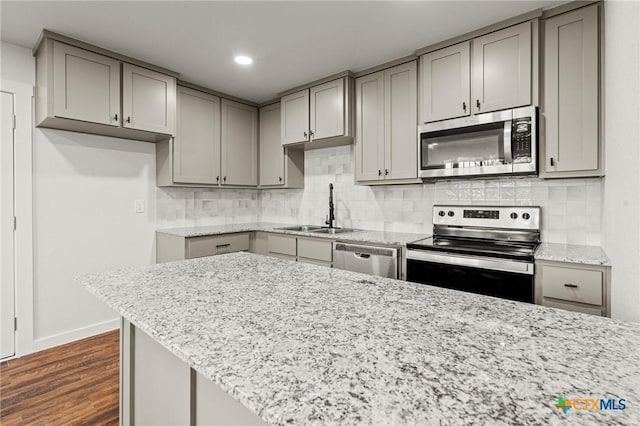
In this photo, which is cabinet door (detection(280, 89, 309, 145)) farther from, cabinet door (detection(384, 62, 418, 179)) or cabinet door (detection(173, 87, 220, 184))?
cabinet door (detection(384, 62, 418, 179))

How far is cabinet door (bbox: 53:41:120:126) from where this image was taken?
7.77 feet

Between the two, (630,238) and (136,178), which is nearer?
(630,238)

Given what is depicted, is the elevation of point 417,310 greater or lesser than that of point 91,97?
lesser

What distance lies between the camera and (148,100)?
2869mm

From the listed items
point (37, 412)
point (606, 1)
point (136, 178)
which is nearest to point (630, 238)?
point (606, 1)

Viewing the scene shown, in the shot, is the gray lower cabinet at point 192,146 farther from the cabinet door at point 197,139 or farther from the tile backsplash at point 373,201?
the tile backsplash at point 373,201

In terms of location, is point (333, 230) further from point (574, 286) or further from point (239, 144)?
point (574, 286)

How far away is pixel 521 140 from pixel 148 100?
3.02 metres

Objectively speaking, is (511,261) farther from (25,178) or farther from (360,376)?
(25,178)

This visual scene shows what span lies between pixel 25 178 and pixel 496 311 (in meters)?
3.30

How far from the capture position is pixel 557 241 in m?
2.31

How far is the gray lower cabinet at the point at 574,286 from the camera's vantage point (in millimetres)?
1700

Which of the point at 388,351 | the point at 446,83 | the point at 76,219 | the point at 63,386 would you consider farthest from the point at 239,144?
the point at 388,351

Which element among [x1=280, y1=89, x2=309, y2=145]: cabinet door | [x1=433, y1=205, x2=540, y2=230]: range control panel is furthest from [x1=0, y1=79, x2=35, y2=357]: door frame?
[x1=433, y1=205, x2=540, y2=230]: range control panel
